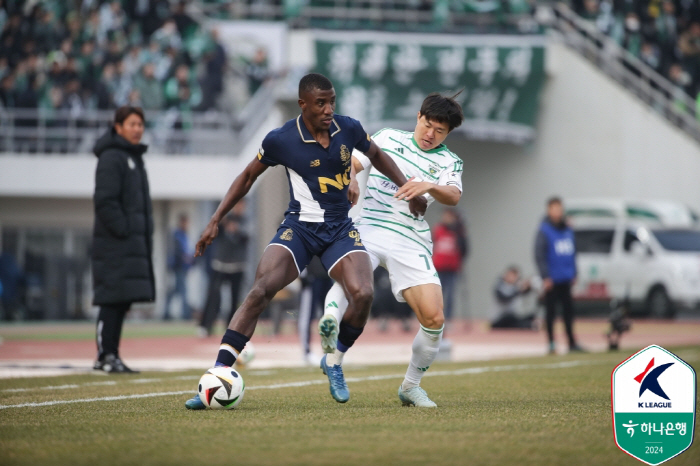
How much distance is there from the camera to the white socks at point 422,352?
7230mm

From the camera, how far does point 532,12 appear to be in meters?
27.6

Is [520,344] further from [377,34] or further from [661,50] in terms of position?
[661,50]

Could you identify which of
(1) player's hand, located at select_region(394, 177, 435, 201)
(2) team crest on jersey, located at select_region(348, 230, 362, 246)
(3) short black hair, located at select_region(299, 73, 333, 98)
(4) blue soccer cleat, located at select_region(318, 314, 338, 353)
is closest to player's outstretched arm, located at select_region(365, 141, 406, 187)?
(1) player's hand, located at select_region(394, 177, 435, 201)

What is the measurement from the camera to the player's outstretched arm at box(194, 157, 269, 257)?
22.7 ft

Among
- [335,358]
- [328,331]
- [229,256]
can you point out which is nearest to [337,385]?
[335,358]

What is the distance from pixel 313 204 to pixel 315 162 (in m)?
0.28

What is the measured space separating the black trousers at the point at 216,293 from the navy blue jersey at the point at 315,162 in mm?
6619

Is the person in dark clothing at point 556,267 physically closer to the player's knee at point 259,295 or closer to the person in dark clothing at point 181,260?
the player's knee at point 259,295

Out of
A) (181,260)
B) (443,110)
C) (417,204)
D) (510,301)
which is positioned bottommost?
(510,301)

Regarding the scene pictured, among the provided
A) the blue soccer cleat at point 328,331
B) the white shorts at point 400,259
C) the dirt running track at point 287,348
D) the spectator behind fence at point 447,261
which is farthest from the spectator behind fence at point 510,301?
the blue soccer cleat at point 328,331

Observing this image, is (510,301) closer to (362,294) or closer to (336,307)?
(336,307)

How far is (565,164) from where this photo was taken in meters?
27.5

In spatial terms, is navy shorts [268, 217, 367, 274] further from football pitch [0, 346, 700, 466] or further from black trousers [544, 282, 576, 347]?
black trousers [544, 282, 576, 347]

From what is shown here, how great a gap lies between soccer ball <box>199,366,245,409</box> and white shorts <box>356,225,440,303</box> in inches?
52.3
